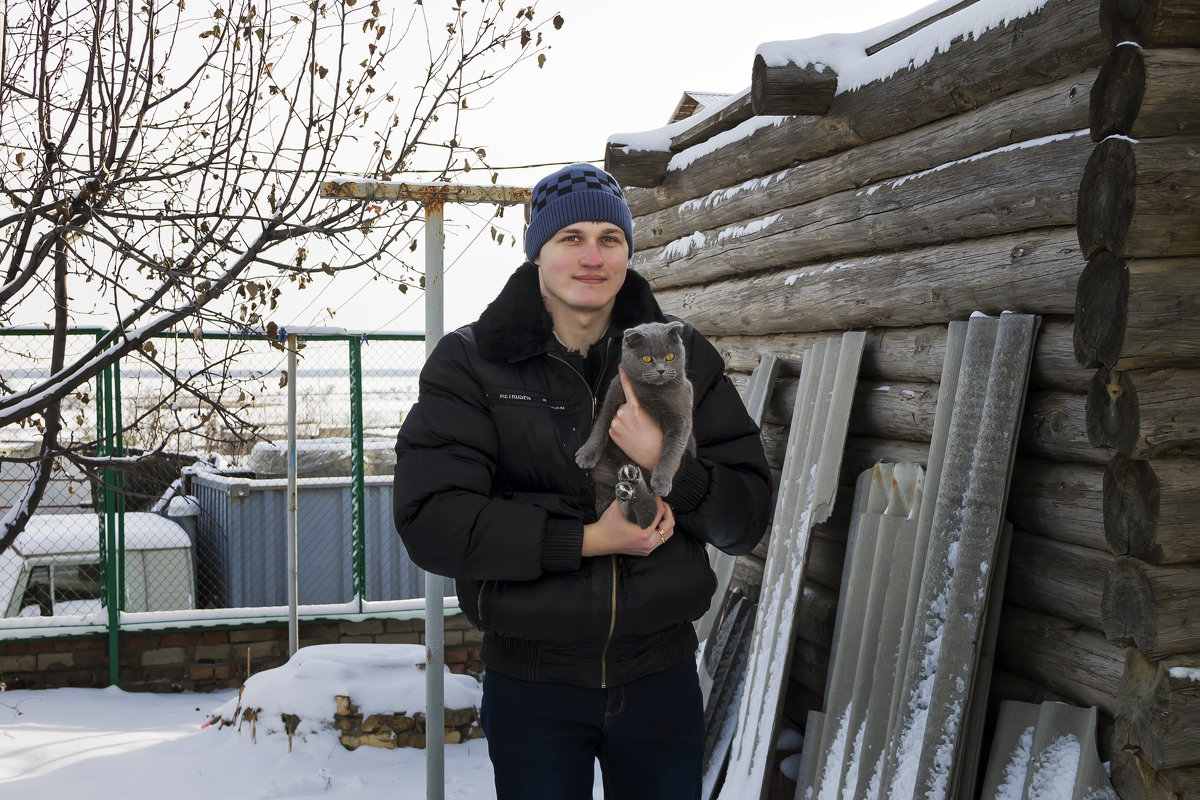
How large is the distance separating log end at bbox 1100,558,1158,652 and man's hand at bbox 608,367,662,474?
5.44 ft

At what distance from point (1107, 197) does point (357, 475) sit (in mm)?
7192

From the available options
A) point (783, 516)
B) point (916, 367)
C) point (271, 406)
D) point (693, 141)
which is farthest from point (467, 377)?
point (271, 406)

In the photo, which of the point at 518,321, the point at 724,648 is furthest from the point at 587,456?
the point at 724,648

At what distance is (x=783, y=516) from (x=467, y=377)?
3.01 meters

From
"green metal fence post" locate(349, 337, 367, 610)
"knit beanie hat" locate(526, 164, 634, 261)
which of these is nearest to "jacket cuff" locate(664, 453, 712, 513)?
"knit beanie hat" locate(526, 164, 634, 261)

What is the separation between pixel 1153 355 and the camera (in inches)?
118

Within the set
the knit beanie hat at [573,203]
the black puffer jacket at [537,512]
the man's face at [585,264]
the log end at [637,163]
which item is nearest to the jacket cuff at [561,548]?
the black puffer jacket at [537,512]

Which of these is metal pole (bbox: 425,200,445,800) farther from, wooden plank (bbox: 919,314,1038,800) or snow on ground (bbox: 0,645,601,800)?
wooden plank (bbox: 919,314,1038,800)

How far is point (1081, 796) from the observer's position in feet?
10.2

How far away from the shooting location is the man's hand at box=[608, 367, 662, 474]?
2.53 metres

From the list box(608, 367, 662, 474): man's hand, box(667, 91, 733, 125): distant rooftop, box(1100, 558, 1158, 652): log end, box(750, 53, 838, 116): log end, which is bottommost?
box(1100, 558, 1158, 652): log end

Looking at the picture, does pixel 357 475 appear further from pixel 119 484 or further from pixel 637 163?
pixel 637 163

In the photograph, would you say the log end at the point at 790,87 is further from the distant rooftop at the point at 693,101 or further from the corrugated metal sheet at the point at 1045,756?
the distant rooftop at the point at 693,101

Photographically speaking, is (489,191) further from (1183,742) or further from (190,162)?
(1183,742)
